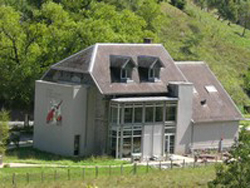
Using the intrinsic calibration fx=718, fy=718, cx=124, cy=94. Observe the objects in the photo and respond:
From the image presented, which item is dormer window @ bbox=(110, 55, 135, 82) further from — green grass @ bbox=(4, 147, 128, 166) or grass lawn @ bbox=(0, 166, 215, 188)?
grass lawn @ bbox=(0, 166, 215, 188)

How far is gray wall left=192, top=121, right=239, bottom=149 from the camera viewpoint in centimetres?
5600

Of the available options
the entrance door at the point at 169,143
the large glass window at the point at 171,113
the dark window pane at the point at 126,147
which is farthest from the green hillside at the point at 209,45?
the dark window pane at the point at 126,147

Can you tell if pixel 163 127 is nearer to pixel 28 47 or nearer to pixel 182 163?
pixel 182 163

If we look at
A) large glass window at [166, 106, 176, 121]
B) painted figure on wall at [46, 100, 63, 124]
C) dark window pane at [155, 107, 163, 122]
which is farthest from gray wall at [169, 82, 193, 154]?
painted figure on wall at [46, 100, 63, 124]

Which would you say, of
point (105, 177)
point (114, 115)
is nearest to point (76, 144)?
point (114, 115)

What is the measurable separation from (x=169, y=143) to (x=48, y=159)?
31.9 ft

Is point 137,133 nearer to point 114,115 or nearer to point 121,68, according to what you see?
point 114,115

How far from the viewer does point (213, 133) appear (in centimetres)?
5694

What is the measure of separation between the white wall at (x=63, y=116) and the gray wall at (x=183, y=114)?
285 inches

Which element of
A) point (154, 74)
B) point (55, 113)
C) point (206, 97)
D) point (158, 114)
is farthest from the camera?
point (206, 97)

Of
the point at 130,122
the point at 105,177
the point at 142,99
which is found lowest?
the point at 105,177

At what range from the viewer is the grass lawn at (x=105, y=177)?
40.9 meters

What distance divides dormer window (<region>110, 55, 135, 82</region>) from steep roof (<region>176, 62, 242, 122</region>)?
653 cm

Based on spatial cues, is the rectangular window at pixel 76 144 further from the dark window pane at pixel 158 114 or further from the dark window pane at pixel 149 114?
the dark window pane at pixel 158 114
